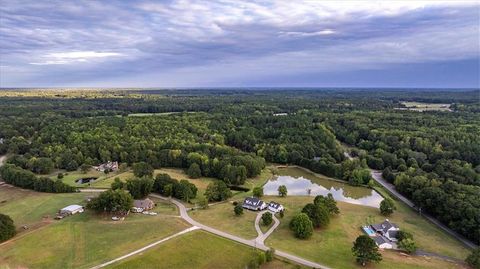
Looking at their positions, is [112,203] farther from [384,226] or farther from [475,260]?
[475,260]

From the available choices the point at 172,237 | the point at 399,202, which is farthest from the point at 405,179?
the point at 172,237

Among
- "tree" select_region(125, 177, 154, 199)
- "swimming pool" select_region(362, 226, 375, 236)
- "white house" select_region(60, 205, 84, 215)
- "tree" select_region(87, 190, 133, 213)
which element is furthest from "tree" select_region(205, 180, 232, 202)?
"swimming pool" select_region(362, 226, 375, 236)

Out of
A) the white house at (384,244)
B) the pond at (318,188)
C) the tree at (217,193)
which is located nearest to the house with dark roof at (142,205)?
the tree at (217,193)

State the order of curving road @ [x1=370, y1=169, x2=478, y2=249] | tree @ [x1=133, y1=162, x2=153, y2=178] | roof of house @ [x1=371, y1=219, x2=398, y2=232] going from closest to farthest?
1. curving road @ [x1=370, y1=169, x2=478, y2=249]
2. roof of house @ [x1=371, y1=219, x2=398, y2=232]
3. tree @ [x1=133, y1=162, x2=153, y2=178]

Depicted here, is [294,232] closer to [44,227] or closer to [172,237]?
[172,237]

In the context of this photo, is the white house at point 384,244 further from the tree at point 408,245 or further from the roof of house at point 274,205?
the roof of house at point 274,205

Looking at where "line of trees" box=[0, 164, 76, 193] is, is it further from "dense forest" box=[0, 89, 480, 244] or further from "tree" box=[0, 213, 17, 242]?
"tree" box=[0, 213, 17, 242]
